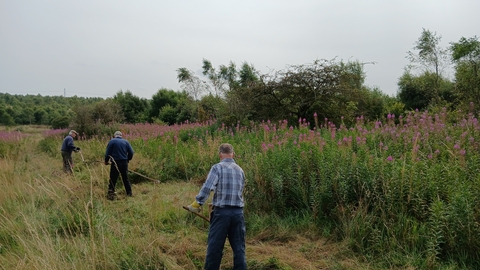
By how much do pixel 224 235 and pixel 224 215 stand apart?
0.23m

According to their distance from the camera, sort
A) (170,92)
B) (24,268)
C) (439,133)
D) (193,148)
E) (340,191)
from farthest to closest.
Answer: (170,92), (193,148), (439,133), (340,191), (24,268)

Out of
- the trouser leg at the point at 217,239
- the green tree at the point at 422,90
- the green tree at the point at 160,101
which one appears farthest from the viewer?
the green tree at the point at 160,101

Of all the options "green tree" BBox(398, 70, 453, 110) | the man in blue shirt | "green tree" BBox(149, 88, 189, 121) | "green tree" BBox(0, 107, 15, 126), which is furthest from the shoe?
"green tree" BBox(0, 107, 15, 126)

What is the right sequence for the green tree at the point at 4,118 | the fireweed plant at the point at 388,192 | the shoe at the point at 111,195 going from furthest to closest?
the green tree at the point at 4,118 < the shoe at the point at 111,195 < the fireweed plant at the point at 388,192

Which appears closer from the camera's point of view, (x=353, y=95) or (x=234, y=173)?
(x=234, y=173)

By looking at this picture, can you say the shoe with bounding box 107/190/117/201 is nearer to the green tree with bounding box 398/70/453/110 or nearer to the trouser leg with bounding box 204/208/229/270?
the trouser leg with bounding box 204/208/229/270

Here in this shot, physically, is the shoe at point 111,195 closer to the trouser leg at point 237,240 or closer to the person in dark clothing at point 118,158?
the person in dark clothing at point 118,158

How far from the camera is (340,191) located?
16.3 ft

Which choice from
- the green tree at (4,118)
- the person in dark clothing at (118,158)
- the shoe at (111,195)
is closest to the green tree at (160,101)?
the green tree at (4,118)

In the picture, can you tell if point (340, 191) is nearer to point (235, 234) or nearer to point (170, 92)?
point (235, 234)

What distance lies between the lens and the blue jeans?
378 centimetres

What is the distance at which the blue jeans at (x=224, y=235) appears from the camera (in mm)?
3775

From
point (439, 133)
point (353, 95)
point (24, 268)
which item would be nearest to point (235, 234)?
point (24, 268)

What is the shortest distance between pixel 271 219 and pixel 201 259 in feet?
5.01
